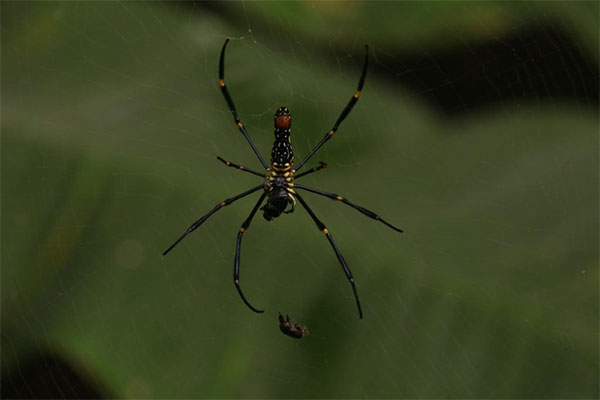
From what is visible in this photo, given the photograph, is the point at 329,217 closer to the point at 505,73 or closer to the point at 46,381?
the point at 505,73

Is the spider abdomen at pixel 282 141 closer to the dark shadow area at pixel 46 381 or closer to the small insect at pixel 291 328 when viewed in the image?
the small insect at pixel 291 328

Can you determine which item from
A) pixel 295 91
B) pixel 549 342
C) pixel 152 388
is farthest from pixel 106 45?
pixel 549 342

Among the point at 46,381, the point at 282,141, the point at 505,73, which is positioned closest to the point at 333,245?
the point at 282,141

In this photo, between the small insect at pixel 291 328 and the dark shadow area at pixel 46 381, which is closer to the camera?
the small insect at pixel 291 328

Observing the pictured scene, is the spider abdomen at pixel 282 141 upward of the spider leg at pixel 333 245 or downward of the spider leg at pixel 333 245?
upward

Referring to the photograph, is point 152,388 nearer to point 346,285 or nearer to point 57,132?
point 346,285

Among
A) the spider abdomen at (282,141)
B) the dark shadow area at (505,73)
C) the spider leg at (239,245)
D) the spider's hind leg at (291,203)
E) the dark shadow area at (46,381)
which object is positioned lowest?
the dark shadow area at (46,381)

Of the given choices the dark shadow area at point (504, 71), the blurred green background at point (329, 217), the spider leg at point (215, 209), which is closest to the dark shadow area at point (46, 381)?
the blurred green background at point (329, 217)

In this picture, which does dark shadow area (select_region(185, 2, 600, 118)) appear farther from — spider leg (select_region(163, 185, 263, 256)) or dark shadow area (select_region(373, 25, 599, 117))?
spider leg (select_region(163, 185, 263, 256))
